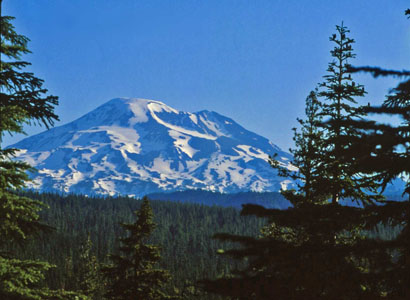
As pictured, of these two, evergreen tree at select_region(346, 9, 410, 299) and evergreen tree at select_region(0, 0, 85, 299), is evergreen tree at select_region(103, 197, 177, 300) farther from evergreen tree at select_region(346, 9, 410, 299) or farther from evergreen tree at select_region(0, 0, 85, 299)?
evergreen tree at select_region(346, 9, 410, 299)

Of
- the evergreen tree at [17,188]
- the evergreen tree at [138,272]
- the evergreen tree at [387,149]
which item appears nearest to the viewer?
the evergreen tree at [387,149]

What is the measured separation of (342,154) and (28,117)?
8.57 metres

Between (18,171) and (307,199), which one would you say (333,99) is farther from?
(18,171)

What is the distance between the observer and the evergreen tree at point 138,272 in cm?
2208

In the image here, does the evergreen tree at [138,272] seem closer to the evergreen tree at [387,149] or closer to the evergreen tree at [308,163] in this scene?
the evergreen tree at [308,163]

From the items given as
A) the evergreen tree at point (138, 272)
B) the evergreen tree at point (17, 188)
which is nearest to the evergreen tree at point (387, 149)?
the evergreen tree at point (17, 188)

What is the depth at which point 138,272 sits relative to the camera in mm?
22750

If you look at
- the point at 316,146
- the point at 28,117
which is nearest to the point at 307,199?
the point at 316,146

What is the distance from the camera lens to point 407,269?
6172 millimetres

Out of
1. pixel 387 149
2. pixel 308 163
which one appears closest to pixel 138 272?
pixel 308 163

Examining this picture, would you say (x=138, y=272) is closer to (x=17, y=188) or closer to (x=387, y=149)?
(x=17, y=188)

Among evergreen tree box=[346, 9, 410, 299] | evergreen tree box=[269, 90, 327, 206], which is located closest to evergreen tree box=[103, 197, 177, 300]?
evergreen tree box=[269, 90, 327, 206]

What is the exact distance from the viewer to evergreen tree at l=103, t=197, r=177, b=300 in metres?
22.1

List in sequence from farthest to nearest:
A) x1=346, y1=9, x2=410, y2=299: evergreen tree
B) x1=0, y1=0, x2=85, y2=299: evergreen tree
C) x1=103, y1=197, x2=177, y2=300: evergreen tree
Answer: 1. x1=103, y1=197, x2=177, y2=300: evergreen tree
2. x1=0, y1=0, x2=85, y2=299: evergreen tree
3. x1=346, y1=9, x2=410, y2=299: evergreen tree
